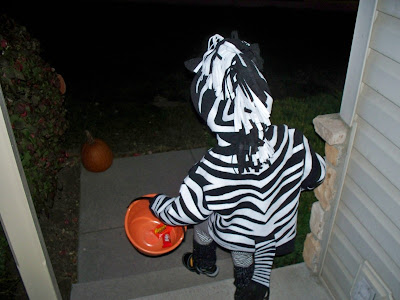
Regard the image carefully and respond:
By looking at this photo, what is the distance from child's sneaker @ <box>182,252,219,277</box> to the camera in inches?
148

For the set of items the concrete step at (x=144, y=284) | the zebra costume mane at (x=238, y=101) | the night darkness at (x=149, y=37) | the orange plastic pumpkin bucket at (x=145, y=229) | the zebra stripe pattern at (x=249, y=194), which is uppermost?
the zebra costume mane at (x=238, y=101)

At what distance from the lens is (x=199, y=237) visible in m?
3.37

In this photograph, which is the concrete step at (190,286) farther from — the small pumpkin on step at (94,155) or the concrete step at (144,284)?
the small pumpkin on step at (94,155)

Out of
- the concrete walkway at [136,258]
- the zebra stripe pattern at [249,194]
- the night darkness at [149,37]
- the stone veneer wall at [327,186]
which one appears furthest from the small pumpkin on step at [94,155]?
the stone veneer wall at [327,186]

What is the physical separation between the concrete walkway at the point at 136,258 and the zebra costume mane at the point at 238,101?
1323 mm

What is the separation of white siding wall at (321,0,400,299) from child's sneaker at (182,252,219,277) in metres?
1.17

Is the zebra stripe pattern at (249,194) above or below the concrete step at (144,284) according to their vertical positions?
above

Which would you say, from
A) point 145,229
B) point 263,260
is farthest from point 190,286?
point 263,260

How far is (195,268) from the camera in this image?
3822 mm

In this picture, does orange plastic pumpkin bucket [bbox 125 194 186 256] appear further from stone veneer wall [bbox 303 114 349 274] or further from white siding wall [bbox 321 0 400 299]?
white siding wall [bbox 321 0 400 299]

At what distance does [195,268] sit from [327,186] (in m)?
1.42

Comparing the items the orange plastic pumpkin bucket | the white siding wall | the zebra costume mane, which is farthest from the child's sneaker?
the zebra costume mane

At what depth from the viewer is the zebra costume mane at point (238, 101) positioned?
238 centimetres

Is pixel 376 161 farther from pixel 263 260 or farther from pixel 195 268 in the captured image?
pixel 195 268
